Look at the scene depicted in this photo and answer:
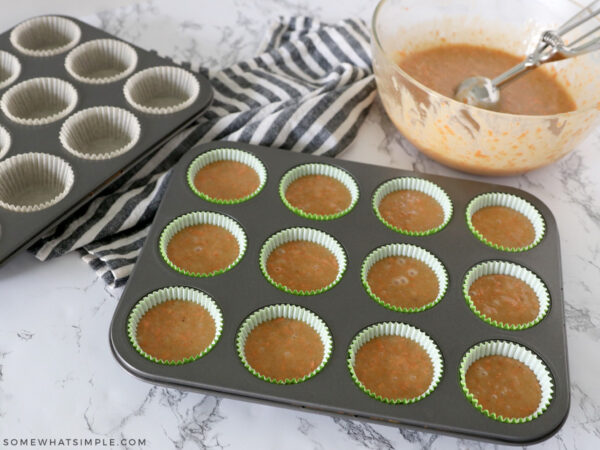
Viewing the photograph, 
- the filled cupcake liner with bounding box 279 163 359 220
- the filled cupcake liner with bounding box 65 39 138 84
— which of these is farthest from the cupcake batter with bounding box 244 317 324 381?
the filled cupcake liner with bounding box 65 39 138 84

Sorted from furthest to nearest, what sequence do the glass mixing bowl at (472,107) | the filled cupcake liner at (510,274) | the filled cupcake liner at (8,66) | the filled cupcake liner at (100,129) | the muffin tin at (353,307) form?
the filled cupcake liner at (8,66) → the filled cupcake liner at (100,129) → the glass mixing bowl at (472,107) → the filled cupcake liner at (510,274) → the muffin tin at (353,307)

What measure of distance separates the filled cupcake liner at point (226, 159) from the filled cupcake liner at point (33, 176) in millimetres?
220

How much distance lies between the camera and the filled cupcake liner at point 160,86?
1.46m

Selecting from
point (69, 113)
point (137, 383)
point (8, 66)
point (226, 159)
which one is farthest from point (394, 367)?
point (8, 66)

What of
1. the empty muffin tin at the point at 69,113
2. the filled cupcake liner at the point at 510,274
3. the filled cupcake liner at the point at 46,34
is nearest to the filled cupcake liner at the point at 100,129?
the empty muffin tin at the point at 69,113

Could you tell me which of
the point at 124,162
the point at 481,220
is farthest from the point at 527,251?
the point at 124,162

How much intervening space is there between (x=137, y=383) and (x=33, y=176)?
49cm

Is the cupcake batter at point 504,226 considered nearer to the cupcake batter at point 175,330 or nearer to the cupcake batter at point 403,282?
the cupcake batter at point 403,282

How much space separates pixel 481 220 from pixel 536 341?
28 centimetres

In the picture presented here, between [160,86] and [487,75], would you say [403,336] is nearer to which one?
[487,75]

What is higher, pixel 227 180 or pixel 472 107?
pixel 472 107

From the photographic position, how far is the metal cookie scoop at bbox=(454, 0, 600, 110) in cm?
130

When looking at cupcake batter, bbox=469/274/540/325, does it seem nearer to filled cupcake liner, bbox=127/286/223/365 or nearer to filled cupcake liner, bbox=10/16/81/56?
filled cupcake liner, bbox=127/286/223/365

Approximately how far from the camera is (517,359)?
1.11 metres
